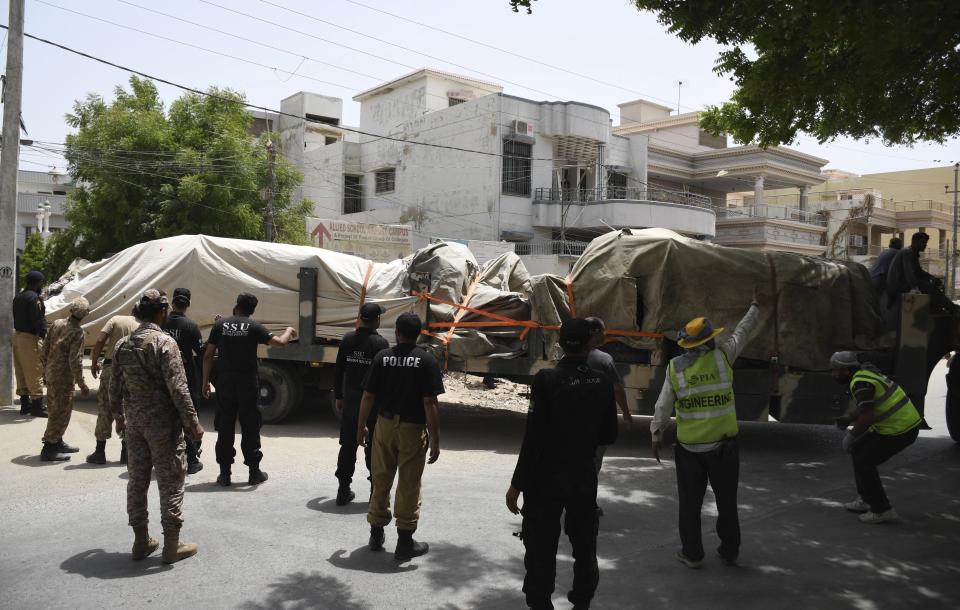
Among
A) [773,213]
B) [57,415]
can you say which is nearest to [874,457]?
[57,415]

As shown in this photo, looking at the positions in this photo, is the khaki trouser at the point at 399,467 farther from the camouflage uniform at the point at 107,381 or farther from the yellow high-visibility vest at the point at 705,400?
the camouflage uniform at the point at 107,381

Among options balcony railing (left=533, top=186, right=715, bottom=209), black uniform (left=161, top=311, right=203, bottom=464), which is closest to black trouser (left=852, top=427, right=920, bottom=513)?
black uniform (left=161, top=311, right=203, bottom=464)

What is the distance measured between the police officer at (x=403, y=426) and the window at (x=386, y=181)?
26.6m

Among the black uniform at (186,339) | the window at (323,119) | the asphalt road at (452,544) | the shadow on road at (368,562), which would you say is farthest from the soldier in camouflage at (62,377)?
the window at (323,119)

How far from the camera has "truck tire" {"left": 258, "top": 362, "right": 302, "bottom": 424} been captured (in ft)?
33.0

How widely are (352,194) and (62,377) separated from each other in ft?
84.1

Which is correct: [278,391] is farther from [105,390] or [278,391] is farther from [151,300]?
[151,300]

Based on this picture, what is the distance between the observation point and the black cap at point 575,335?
4059mm

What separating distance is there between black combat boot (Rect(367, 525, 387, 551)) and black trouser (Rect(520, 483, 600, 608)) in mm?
1531

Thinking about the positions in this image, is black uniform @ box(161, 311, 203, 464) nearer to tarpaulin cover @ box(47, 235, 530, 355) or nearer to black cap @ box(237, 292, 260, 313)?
black cap @ box(237, 292, 260, 313)

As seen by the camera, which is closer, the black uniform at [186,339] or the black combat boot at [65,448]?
the black uniform at [186,339]

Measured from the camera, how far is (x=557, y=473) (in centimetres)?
400

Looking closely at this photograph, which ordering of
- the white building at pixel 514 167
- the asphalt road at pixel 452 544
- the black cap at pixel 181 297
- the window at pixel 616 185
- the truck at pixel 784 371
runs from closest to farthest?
1. the asphalt road at pixel 452 544
2. the black cap at pixel 181 297
3. the truck at pixel 784 371
4. the white building at pixel 514 167
5. the window at pixel 616 185

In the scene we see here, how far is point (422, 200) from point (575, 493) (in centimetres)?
2663
